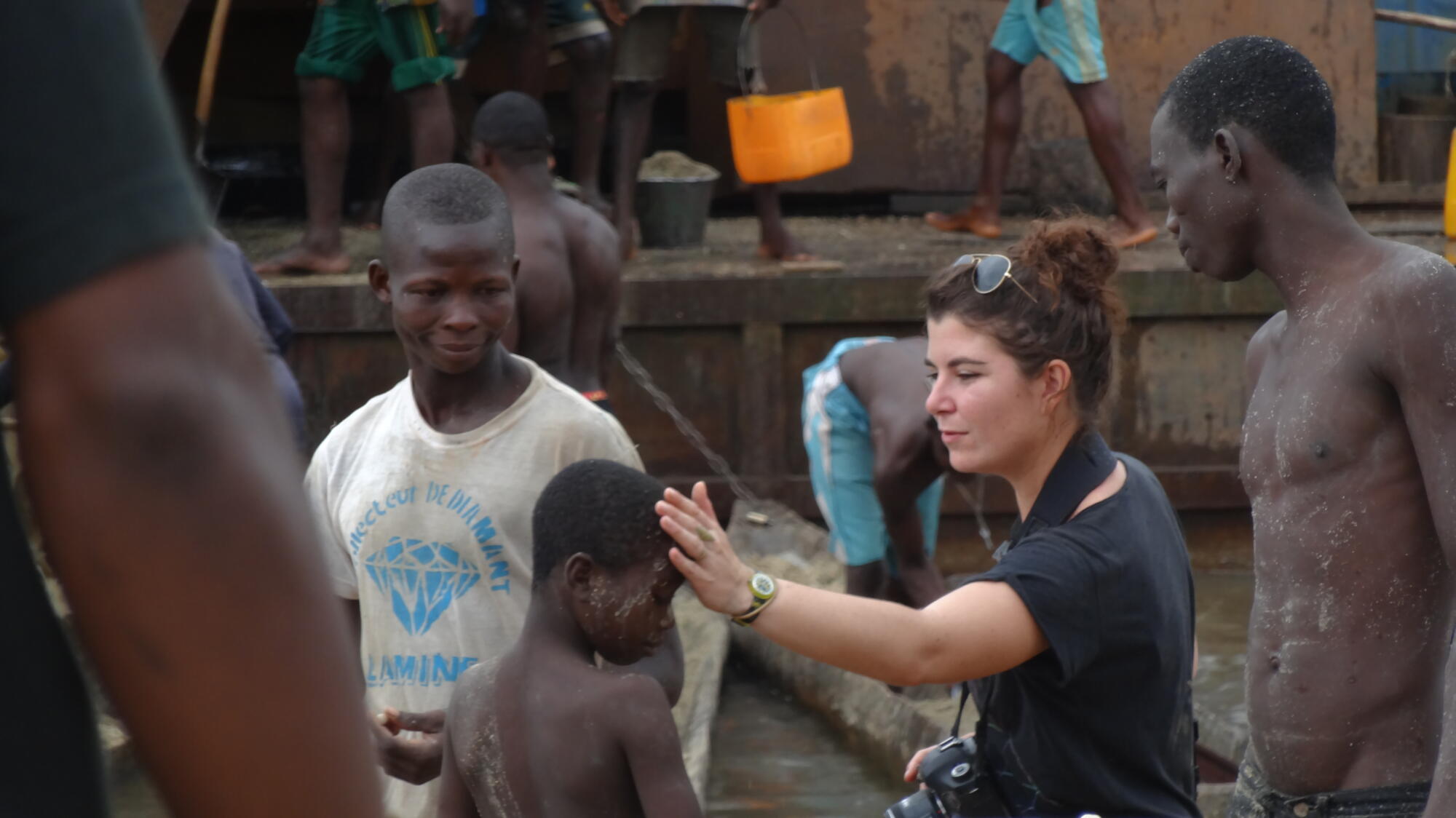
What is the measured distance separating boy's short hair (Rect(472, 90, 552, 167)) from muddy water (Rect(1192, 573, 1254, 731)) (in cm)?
257

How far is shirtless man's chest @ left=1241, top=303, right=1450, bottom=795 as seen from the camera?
7.48 feet

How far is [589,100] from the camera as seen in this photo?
712cm

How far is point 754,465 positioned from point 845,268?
96 cm

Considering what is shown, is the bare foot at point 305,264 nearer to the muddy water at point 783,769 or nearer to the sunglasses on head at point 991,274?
the muddy water at point 783,769

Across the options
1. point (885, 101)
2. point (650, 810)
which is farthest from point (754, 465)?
point (650, 810)

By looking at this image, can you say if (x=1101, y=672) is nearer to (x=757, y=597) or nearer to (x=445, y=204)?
(x=757, y=597)

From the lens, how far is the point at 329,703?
2.47ft

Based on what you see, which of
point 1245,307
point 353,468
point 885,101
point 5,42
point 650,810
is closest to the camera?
point 5,42

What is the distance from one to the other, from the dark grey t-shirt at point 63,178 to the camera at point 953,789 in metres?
1.77

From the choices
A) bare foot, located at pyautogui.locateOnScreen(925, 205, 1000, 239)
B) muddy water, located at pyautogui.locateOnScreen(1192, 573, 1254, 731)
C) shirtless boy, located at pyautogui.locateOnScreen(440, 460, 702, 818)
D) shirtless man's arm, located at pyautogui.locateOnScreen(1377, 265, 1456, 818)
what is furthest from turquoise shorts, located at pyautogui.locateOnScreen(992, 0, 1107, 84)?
shirtless boy, located at pyautogui.locateOnScreen(440, 460, 702, 818)

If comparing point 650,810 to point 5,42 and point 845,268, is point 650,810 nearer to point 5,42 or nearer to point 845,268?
point 5,42

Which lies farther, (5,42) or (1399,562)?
(1399,562)

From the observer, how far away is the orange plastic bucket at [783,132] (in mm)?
7070

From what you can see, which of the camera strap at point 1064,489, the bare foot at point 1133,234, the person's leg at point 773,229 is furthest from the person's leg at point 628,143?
the camera strap at point 1064,489
